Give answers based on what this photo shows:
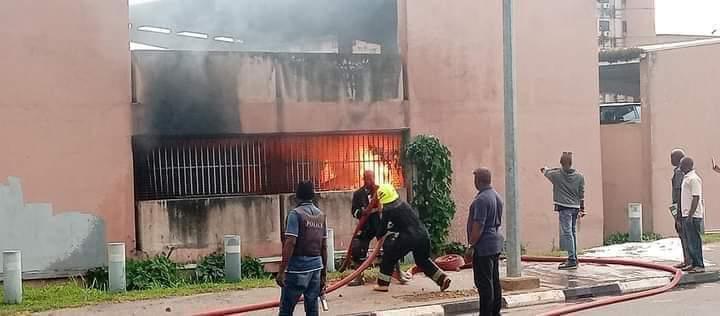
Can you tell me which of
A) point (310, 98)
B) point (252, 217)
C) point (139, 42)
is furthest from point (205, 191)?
point (139, 42)

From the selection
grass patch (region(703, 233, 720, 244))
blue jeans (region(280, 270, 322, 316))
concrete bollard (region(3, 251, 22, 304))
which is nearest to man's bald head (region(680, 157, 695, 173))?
grass patch (region(703, 233, 720, 244))

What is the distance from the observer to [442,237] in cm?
1351

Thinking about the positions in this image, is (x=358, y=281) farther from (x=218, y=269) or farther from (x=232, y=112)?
(x=232, y=112)

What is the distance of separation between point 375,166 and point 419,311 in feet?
14.9

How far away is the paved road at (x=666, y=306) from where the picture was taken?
9297 mm

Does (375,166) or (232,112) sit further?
(375,166)

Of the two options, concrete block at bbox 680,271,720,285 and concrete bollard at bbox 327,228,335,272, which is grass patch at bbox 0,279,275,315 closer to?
concrete bollard at bbox 327,228,335,272

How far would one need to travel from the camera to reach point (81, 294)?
416 inches

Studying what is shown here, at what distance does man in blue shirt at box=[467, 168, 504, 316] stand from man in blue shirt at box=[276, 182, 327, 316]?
167 centimetres

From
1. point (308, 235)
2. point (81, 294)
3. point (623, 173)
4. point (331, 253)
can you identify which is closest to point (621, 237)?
point (623, 173)

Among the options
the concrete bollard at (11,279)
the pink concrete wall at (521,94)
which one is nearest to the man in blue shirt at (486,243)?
the pink concrete wall at (521,94)

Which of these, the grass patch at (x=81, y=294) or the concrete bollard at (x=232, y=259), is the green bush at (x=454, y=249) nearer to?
the grass patch at (x=81, y=294)

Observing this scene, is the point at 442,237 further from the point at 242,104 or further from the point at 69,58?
the point at 69,58

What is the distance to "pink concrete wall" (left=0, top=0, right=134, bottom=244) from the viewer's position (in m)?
11.1
